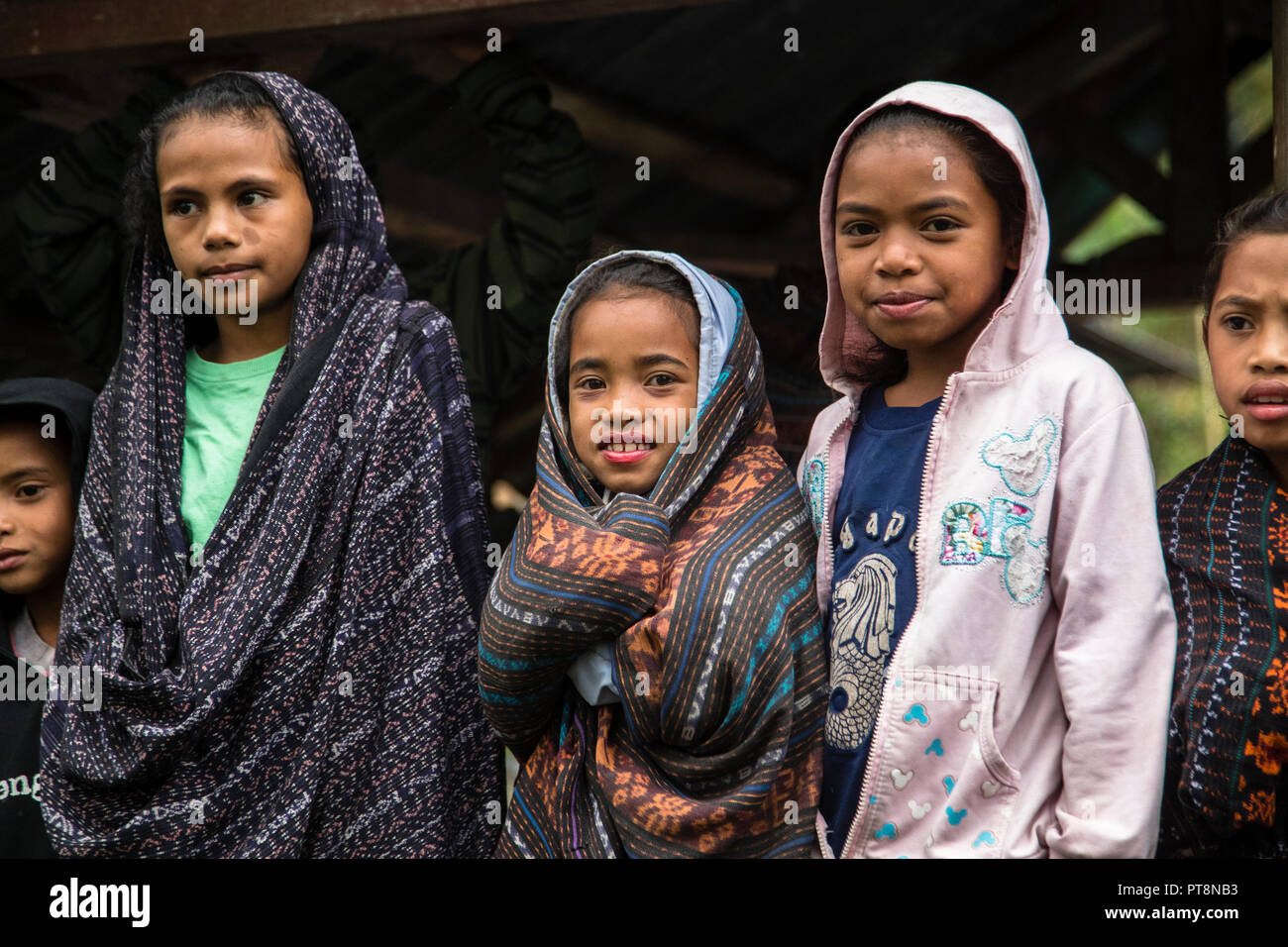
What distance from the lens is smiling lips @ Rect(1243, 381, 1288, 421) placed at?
2133 millimetres

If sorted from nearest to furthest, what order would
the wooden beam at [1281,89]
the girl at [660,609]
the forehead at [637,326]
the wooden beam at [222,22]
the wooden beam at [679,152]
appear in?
the girl at [660,609] → the forehead at [637,326] → the wooden beam at [1281,89] → the wooden beam at [222,22] → the wooden beam at [679,152]

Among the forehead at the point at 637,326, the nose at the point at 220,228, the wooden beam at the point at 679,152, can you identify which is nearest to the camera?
the forehead at the point at 637,326

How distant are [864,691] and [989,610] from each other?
0.24 metres

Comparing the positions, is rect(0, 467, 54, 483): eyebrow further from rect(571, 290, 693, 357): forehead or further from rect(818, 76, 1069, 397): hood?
rect(818, 76, 1069, 397): hood

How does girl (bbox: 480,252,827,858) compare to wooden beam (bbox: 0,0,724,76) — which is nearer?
girl (bbox: 480,252,827,858)

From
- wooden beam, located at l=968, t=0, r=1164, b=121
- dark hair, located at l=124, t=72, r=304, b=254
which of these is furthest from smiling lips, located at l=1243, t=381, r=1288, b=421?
wooden beam, located at l=968, t=0, r=1164, b=121

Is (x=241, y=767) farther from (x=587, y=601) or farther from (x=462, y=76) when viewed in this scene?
(x=462, y=76)

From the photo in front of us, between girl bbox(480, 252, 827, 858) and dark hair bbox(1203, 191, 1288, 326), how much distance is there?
2.64ft

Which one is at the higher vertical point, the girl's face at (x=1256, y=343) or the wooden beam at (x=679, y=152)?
the wooden beam at (x=679, y=152)

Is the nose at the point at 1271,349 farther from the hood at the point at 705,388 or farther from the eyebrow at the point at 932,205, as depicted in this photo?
the hood at the point at 705,388

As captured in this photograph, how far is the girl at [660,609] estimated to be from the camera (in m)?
2.11

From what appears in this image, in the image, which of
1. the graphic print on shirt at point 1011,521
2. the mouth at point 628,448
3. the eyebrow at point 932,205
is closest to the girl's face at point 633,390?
the mouth at point 628,448

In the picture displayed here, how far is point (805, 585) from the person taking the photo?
7.31ft
